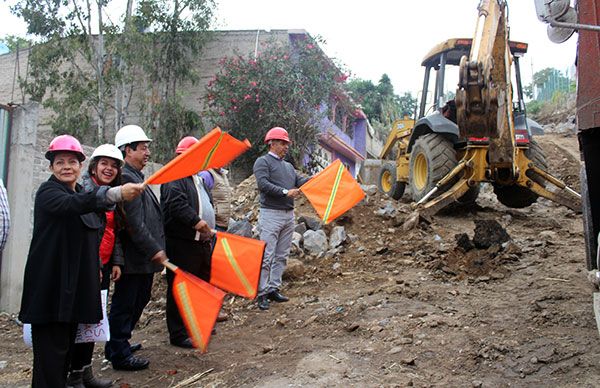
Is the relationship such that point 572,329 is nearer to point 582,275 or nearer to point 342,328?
point 582,275

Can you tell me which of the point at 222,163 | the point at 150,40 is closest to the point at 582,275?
the point at 222,163

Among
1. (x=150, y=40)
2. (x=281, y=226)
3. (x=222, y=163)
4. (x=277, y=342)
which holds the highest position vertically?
(x=150, y=40)

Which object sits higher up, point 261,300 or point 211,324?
point 211,324

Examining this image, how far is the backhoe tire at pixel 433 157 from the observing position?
8.55m

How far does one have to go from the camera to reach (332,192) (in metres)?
5.99

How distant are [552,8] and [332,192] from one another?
3.24m

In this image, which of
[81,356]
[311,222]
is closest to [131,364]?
[81,356]

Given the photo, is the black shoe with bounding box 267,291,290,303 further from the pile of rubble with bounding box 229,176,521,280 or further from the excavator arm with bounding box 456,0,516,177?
the excavator arm with bounding box 456,0,516,177

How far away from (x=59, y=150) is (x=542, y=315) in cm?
388

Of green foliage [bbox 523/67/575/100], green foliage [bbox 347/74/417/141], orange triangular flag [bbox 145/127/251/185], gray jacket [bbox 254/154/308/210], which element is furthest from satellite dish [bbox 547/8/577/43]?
green foliage [bbox 523/67/575/100]

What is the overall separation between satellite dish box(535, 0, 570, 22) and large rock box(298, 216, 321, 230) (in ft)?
17.6

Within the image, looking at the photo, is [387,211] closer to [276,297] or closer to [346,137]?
[276,297]

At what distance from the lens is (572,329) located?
13.6 feet

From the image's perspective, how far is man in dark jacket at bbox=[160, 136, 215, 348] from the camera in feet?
15.1
